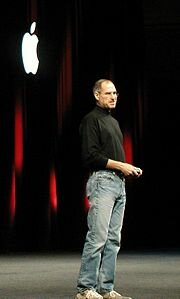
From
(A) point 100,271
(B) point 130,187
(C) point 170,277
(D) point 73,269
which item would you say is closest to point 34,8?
(B) point 130,187

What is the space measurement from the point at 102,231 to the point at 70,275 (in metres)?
2.33

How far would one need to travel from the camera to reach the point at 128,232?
12.4 meters

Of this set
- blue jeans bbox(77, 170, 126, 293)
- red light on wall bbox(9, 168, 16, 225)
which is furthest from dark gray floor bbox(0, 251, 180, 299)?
red light on wall bbox(9, 168, 16, 225)

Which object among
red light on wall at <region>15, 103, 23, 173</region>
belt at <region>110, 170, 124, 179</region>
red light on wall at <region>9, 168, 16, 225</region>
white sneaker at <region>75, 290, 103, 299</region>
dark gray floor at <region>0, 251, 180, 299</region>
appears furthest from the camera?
red light on wall at <region>9, 168, 16, 225</region>

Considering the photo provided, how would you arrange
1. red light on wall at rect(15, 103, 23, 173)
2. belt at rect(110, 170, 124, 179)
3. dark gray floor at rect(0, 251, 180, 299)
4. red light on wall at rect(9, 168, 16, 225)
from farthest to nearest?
red light on wall at rect(9, 168, 16, 225) < red light on wall at rect(15, 103, 23, 173) < dark gray floor at rect(0, 251, 180, 299) < belt at rect(110, 170, 124, 179)

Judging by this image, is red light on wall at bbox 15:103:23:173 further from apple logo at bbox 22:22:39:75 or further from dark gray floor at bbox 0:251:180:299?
dark gray floor at bbox 0:251:180:299

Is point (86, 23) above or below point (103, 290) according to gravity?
above

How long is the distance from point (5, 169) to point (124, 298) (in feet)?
23.8

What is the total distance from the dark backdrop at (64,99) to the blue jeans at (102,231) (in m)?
7.01

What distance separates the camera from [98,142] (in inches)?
189

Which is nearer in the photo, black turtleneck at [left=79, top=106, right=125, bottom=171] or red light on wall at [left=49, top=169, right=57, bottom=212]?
black turtleneck at [left=79, top=106, right=125, bottom=171]

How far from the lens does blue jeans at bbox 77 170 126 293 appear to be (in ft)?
15.6

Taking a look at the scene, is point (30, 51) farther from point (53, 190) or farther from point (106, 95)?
A: point (106, 95)

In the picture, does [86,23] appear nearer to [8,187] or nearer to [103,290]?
[8,187]
